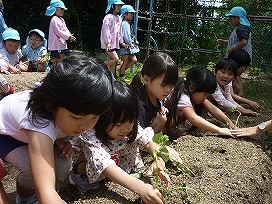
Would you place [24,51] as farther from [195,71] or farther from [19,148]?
[19,148]

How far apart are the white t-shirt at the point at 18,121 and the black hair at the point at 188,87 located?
1.50 meters

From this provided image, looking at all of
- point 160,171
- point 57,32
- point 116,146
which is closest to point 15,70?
point 57,32

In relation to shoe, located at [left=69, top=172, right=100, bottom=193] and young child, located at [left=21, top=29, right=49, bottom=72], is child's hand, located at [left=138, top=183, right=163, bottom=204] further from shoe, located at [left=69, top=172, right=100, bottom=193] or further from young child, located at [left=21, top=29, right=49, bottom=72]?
young child, located at [left=21, top=29, right=49, bottom=72]

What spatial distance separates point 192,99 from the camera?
330 cm

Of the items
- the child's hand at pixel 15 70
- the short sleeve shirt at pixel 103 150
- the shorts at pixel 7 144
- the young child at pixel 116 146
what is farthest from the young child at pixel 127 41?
the shorts at pixel 7 144

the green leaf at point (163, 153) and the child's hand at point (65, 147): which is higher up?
the child's hand at point (65, 147)

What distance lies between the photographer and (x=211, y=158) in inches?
110

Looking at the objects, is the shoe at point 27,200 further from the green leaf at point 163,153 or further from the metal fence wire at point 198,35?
the metal fence wire at point 198,35

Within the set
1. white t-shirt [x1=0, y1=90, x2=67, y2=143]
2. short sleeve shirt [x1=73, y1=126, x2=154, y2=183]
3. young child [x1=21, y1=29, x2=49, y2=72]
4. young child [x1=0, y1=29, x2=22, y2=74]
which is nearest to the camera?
white t-shirt [x1=0, y1=90, x2=67, y2=143]

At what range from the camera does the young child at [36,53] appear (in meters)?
5.88

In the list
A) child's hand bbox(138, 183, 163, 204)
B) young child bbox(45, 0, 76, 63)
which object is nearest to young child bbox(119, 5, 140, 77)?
young child bbox(45, 0, 76, 63)

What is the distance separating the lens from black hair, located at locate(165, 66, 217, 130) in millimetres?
3170

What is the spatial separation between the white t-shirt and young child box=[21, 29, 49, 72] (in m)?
4.02

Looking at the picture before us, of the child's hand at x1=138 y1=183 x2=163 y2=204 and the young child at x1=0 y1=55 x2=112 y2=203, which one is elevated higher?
the young child at x1=0 y1=55 x2=112 y2=203
